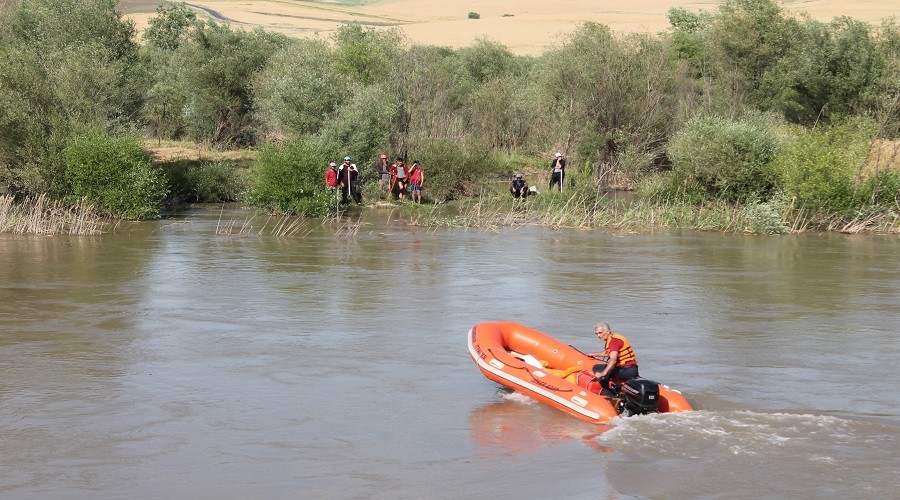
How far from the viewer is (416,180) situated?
30344mm

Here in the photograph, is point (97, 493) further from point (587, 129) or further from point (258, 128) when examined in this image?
point (258, 128)

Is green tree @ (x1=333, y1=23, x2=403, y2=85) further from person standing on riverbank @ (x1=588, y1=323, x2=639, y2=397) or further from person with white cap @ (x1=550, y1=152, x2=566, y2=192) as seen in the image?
person standing on riverbank @ (x1=588, y1=323, x2=639, y2=397)

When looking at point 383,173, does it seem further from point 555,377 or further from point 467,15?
point 467,15

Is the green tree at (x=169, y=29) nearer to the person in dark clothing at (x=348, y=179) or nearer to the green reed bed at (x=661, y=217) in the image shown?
the person in dark clothing at (x=348, y=179)

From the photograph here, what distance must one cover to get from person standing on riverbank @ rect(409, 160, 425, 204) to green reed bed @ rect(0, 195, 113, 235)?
8.18 meters

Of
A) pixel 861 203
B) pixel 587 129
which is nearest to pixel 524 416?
pixel 861 203

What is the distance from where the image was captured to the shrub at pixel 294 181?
2803cm

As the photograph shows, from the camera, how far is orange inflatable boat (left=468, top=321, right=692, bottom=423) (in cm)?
1087

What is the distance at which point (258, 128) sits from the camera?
124ft

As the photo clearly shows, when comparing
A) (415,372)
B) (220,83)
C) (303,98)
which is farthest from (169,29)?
(415,372)

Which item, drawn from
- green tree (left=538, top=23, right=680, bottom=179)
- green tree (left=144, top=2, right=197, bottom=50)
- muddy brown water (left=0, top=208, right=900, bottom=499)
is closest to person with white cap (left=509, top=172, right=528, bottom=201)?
green tree (left=538, top=23, right=680, bottom=179)

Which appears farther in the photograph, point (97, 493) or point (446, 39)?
point (446, 39)

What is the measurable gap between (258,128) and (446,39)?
177 ft

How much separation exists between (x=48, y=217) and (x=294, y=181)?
236 inches
